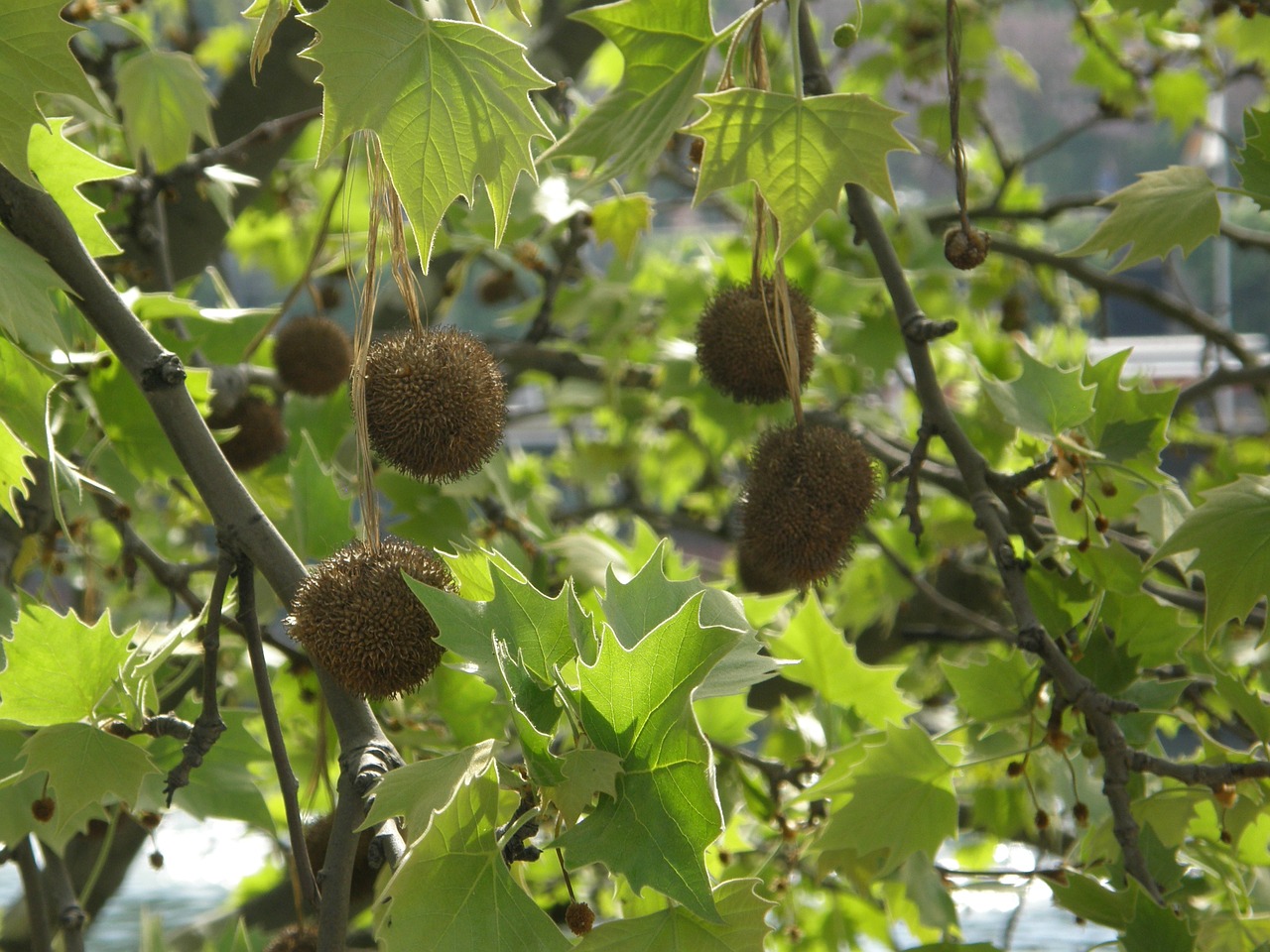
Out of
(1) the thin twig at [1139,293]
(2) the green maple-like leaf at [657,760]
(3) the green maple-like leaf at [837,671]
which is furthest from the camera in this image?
(1) the thin twig at [1139,293]

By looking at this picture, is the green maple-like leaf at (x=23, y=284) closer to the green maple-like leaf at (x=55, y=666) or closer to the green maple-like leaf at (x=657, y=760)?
the green maple-like leaf at (x=55, y=666)

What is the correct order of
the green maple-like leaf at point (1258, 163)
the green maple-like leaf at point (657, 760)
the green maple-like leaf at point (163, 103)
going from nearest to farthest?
the green maple-like leaf at point (657, 760), the green maple-like leaf at point (1258, 163), the green maple-like leaf at point (163, 103)

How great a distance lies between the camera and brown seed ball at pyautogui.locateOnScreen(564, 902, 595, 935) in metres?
0.63

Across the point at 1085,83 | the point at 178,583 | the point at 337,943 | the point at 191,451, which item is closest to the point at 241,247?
the point at 178,583

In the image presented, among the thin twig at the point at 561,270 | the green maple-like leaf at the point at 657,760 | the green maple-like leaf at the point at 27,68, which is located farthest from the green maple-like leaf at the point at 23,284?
the thin twig at the point at 561,270

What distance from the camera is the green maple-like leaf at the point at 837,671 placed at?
3.82ft

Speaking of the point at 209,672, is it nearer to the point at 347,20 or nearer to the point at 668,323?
the point at 347,20

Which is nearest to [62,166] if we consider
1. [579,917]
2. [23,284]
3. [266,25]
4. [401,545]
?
[23,284]

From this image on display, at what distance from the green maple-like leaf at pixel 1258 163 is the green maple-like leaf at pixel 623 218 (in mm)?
607

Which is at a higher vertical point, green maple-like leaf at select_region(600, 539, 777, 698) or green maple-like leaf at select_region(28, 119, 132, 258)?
green maple-like leaf at select_region(28, 119, 132, 258)

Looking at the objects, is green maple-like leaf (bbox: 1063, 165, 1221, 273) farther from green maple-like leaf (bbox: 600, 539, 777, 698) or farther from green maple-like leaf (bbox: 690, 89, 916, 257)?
green maple-like leaf (bbox: 600, 539, 777, 698)

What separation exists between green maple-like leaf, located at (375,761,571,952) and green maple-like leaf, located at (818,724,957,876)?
1.34 feet

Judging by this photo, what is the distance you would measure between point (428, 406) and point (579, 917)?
31cm

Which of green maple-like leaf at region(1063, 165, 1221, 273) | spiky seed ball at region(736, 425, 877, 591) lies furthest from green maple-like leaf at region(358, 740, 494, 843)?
green maple-like leaf at region(1063, 165, 1221, 273)
